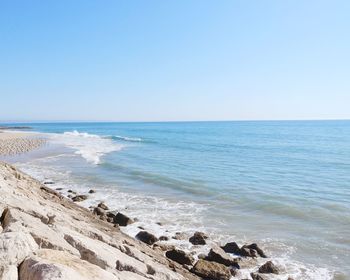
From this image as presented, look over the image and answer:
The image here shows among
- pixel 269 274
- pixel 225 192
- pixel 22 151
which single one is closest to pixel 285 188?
pixel 225 192

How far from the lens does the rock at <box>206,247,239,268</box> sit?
1145cm

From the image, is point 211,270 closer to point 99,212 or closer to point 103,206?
point 99,212

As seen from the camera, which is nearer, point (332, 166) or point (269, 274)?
point (269, 274)

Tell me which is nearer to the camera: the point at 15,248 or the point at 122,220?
the point at 15,248

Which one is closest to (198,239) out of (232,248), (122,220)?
(232,248)

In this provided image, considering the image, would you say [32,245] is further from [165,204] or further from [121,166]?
[121,166]

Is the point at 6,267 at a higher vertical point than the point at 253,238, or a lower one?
higher

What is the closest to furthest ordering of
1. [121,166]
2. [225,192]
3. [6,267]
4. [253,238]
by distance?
1. [6,267]
2. [253,238]
3. [225,192]
4. [121,166]

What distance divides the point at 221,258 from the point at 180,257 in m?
1.30

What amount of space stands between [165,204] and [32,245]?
13.3 metres

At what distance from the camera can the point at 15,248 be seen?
18.3ft

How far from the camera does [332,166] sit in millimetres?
32969

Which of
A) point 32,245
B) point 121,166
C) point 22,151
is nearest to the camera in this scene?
point 32,245

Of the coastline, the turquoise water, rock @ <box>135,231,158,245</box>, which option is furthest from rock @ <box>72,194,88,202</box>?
rock @ <box>135,231,158,245</box>
